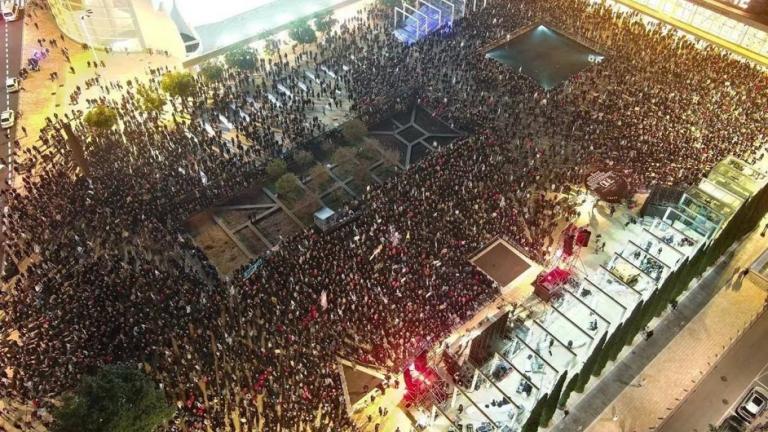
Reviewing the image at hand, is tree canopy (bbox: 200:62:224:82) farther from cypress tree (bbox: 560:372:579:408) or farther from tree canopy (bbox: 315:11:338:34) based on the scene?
cypress tree (bbox: 560:372:579:408)

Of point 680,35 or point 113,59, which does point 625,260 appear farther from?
point 113,59

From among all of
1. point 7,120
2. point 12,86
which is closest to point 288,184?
point 7,120

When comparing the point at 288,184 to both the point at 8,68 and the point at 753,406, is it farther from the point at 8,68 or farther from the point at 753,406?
the point at 8,68

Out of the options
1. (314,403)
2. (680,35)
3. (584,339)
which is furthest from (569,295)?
(680,35)

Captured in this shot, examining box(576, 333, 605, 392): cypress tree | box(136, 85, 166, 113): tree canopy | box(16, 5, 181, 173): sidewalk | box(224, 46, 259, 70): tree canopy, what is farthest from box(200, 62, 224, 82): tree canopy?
box(576, 333, 605, 392): cypress tree

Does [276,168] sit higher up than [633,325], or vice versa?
[276,168]
